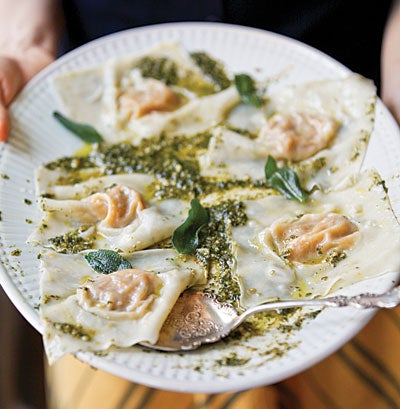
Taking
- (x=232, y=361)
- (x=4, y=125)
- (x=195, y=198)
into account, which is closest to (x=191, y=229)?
(x=195, y=198)

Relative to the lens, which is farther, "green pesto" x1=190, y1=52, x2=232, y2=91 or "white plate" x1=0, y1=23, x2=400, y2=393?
"green pesto" x1=190, y1=52, x2=232, y2=91

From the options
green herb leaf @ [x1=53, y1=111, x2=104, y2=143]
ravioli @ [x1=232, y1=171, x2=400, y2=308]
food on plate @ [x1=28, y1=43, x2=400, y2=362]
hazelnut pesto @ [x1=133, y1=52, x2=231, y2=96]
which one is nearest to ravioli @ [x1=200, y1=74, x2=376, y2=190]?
food on plate @ [x1=28, y1=43, x2=400, y2=362]

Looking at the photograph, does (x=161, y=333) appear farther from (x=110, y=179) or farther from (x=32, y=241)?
(x=110, y=179)

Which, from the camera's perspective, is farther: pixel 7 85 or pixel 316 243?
pixel 7 85

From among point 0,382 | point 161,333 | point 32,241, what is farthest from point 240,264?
point 0,382

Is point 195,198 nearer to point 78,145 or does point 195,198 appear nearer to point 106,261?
point 106,261

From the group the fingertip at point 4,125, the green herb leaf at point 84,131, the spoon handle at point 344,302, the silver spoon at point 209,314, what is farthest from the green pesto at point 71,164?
the spoon handle at point 344,302

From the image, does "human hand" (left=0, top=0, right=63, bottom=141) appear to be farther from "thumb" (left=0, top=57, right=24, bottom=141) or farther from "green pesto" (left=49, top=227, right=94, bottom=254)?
"green pesto" (left=49, top=227, right=94, bottom=254)
